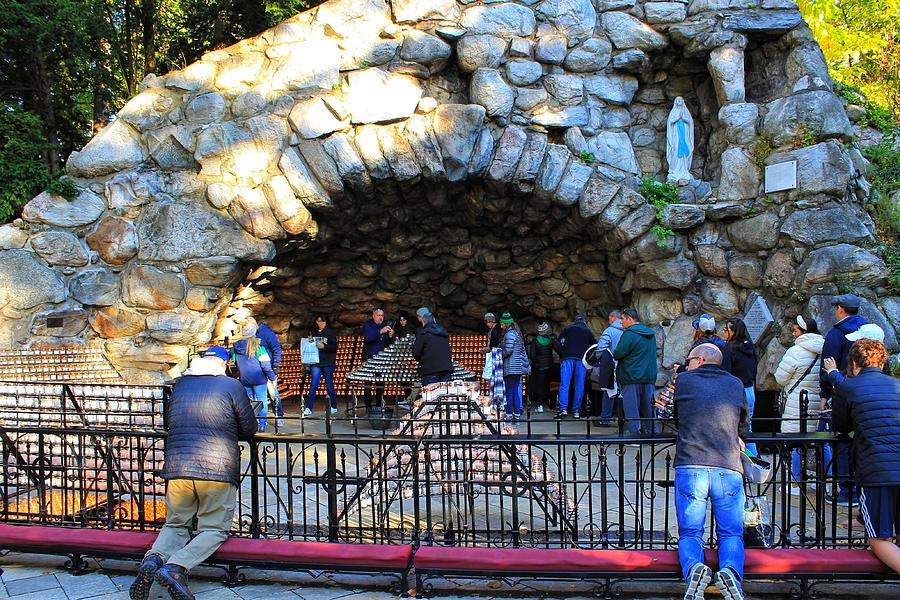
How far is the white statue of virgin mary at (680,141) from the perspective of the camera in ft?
32.1

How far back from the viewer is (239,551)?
13.0 feet

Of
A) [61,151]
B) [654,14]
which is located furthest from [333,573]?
[61,151]

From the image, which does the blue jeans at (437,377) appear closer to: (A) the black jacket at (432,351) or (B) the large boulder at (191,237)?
(A) the black jacket at (432,351)

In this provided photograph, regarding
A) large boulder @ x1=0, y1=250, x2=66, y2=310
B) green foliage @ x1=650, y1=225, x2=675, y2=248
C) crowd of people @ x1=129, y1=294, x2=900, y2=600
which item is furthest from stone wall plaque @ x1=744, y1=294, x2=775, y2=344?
large boulder @ x1=0, y1=250, x2=66, y2=310

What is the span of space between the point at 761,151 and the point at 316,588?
26.2 feet

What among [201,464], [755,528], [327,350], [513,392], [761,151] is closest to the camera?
[201,464]

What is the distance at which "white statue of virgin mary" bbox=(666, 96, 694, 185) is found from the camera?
385 inches

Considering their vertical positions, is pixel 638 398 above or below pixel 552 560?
above

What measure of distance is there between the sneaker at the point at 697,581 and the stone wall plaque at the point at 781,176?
265 inches

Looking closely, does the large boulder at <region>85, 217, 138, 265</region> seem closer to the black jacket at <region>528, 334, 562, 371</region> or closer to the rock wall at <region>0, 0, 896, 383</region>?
the rock wall at <region>0, 0, 896, 383</region>

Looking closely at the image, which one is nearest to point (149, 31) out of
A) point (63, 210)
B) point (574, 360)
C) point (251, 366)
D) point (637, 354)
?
point (63, 210)

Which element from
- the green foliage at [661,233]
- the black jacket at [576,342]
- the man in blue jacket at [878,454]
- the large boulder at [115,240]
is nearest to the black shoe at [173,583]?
the man in blue jacket at [878,454]

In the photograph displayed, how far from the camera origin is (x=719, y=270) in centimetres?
941

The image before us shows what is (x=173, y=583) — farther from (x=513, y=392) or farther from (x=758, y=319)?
(x=758, y=319)
